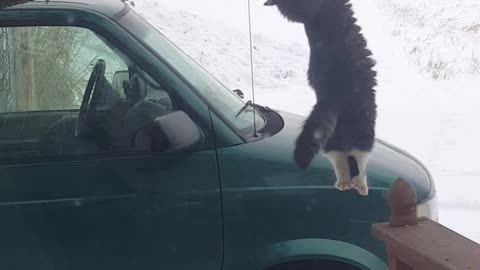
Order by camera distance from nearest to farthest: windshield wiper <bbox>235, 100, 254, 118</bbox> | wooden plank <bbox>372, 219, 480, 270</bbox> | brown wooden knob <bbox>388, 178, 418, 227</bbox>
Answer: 1. wooden plank <bbox>372, 219, 480, 270</bbox>
2. brown wooden knob <bbox>388, 178, 418, 227</bbox>
3. windshield wiper <bbox>235, 100, 254, 118</bbox>

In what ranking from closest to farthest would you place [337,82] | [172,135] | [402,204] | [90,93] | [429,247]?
[337,82]
[429,247]
[402,204]
[172,135]
[90,93]

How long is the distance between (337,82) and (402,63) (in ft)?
8.14

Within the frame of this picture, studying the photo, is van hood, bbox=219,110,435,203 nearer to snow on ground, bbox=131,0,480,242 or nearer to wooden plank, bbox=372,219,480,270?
snow on ground, bbox=131,0,480,242

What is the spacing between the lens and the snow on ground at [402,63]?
1.92 m

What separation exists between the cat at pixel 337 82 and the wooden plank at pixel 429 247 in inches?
13.8

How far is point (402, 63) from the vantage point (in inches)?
139

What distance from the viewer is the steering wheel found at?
9.01 feet

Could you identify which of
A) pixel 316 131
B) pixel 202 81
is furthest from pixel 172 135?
pixel 316 131

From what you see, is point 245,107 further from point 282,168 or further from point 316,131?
point 316,131

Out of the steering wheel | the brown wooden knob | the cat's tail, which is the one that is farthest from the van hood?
the cat's tail

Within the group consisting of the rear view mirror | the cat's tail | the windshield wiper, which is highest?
the cat's tail

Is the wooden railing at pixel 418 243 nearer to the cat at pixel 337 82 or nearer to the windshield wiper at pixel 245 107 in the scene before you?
the cat at pixel 337 82

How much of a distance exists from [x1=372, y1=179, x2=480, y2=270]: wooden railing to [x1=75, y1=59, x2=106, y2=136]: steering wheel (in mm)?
1410

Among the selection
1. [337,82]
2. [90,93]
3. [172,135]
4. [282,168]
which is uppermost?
[337,82]
